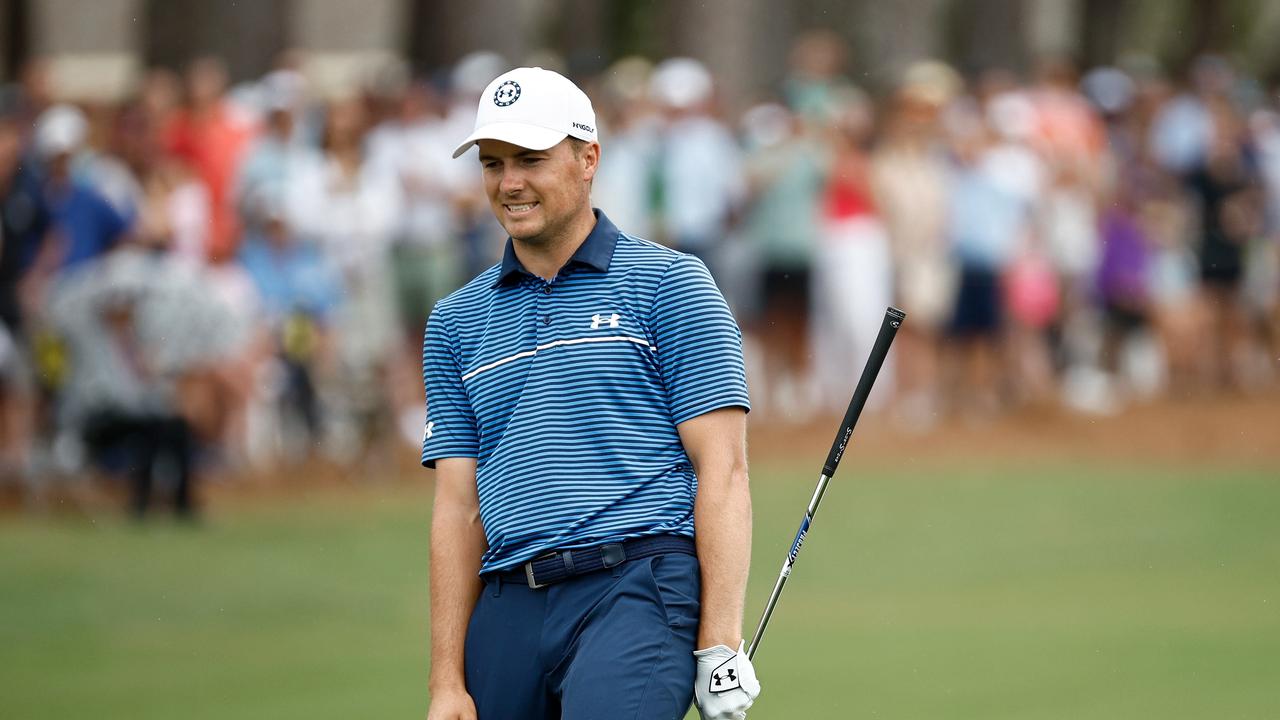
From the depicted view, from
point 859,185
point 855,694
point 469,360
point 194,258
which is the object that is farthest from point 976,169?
point 469,360

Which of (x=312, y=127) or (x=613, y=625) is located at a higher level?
(x=312, y=127)

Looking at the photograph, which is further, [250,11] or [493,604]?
[250,11]

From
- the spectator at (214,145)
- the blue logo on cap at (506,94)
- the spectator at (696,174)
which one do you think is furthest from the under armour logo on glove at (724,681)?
the spectator at (696,174)

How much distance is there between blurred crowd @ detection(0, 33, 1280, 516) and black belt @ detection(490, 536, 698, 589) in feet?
30.9

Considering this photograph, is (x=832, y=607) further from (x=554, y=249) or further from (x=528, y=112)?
(x=528, y=112)

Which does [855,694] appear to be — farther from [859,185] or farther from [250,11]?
[250,11]

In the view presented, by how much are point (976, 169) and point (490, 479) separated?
45.2 ft

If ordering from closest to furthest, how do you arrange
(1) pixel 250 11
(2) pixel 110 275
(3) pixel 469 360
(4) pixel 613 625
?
(4) pixel 613 625
(3) pixel 469 360
(2) pixel 110 275
(1) pixel 250 11

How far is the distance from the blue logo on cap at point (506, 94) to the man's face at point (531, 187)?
87 mm

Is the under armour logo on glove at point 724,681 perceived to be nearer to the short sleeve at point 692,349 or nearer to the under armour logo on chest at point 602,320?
the short sleeve at point 692,349

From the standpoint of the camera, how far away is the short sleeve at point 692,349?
464cm

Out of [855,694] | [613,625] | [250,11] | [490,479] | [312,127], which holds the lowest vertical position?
[855,694]

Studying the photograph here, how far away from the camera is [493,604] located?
476 centimetres

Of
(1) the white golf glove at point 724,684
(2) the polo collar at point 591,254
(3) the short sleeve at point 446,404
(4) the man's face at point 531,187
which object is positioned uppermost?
(4) the man's face at point 531,187
